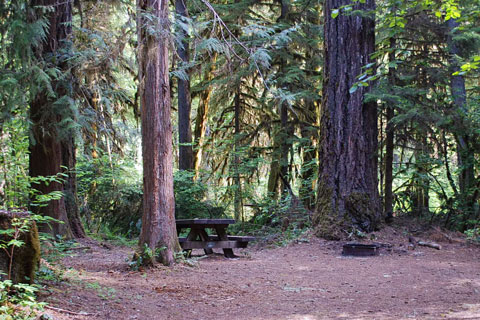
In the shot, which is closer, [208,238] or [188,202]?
[208,238]

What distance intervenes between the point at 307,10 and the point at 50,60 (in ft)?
29.8

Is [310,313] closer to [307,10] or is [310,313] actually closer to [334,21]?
[334,21]

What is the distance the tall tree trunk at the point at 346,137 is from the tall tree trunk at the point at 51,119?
19.7 ft

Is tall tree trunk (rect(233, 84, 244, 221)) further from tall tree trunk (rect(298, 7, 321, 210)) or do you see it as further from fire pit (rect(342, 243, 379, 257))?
fire pit (rect(342, 243, 379, 257))

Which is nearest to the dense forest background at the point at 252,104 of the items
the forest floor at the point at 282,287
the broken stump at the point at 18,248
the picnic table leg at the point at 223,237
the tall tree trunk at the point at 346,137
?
the tall tree trunk at the point at 346,137

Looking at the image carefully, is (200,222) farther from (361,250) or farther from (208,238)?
(361,250)

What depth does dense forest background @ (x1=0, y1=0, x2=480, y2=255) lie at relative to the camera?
7.93m

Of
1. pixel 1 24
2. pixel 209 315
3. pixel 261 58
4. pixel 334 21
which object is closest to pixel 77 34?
pixel 1 24

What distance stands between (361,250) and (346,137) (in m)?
2.88

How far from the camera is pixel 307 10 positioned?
15.5m

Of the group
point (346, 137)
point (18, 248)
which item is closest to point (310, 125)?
point (346, 137)

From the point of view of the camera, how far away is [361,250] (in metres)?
9.43

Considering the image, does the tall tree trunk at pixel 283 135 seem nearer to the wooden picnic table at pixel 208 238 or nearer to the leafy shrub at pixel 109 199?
the leafy shrub at pixel 109 199

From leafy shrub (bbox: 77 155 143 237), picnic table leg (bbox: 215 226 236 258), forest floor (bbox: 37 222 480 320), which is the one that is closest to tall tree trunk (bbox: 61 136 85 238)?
forest floor (bbox: 37 222 480 320)
